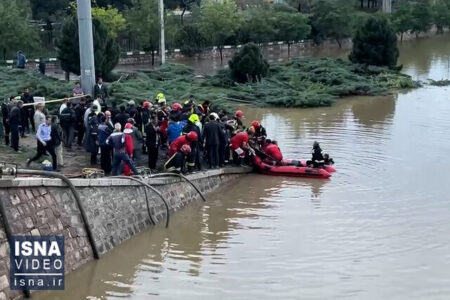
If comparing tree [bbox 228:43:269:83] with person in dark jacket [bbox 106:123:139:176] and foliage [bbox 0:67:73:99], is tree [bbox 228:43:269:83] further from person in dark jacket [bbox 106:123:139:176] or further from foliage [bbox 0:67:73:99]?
person in dark jacket [bbox 106:123:139:176]

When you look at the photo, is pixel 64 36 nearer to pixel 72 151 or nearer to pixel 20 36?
pixel 20 36

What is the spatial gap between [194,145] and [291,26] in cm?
4549

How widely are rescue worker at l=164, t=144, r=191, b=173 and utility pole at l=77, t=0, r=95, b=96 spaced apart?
787cm

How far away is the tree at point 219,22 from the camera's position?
183 feet

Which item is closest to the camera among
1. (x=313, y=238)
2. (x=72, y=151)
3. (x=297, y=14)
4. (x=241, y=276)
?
(x=241, y=276)

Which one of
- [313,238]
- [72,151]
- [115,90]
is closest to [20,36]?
[115,90]

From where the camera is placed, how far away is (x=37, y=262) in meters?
11.1

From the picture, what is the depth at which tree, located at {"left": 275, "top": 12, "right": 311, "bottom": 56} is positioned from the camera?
60.6 meters

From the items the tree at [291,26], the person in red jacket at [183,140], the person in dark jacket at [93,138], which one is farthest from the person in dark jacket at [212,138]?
the tree at [291,26]

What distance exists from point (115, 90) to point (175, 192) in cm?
1328

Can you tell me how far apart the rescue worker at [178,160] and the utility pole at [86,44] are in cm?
787

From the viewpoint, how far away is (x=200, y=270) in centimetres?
1259

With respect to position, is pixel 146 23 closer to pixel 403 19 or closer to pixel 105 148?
pixel 403 19

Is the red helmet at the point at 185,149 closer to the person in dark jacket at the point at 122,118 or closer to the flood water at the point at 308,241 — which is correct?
the flood water at the point at 308,241
